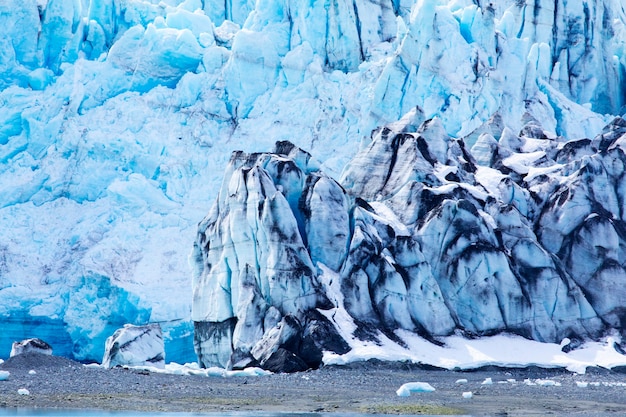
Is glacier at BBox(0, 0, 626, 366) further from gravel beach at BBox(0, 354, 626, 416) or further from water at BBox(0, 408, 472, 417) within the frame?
water at BBox(0, 408, 472, 417)

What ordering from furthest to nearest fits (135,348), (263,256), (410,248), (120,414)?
(410,248) < (263,256) < (135,348) < (120,414)

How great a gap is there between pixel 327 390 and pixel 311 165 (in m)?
10.8

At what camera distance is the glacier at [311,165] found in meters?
33.2

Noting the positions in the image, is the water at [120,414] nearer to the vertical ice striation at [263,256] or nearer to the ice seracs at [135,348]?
the vertical ice striation at [263,256]

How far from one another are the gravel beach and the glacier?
234 cm

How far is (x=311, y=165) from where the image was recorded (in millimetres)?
35312

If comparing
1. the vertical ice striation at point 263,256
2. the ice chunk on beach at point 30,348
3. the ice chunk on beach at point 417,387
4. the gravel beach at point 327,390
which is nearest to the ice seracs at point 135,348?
the gravel beach at point 327,390

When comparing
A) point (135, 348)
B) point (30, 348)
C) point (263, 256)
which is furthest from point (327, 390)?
point (30, 348)

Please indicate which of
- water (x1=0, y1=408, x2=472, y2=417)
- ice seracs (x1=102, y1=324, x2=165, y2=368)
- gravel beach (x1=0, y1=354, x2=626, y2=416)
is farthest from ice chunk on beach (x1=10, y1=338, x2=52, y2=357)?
water (x1=0, y1=408, x2=472, y2=417)

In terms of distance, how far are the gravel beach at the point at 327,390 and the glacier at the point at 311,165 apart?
2.34 meters

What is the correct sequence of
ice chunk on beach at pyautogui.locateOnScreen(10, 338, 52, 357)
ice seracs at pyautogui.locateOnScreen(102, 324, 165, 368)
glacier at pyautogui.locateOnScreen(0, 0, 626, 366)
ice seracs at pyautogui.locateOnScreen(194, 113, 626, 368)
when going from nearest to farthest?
ice chunk on beach at pyautogui.locateOnScreen(10, 338, 52, 357)
ice seracs at pyautogui.locateOnScreen(102, 324, 165, 368)
ice seracs at pyautogui.locateOnScreen(194, 113, 626, 368)
glacier at pyautogui.locateOnScreen(0, 0, 626, 366)

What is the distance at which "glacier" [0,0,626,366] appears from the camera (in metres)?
33.2

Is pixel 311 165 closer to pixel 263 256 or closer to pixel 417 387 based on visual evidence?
pixel 263 256

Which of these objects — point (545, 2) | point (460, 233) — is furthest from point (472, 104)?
point (460, 233)
